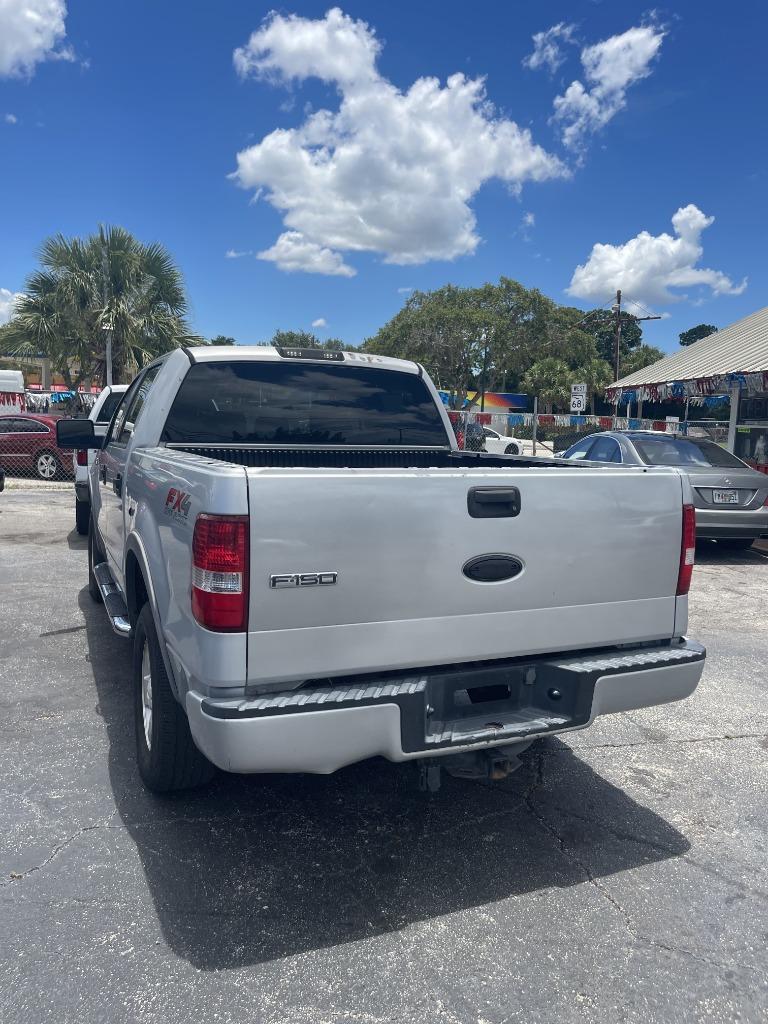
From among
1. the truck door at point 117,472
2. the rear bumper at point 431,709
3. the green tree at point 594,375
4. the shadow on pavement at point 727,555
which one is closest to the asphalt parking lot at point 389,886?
the rear bumper at point 431,709

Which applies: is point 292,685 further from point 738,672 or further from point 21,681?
point 738,672

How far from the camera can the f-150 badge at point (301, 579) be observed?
251 cm

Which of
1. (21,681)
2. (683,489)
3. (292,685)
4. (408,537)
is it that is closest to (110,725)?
(21,681)

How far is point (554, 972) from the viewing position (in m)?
2.46

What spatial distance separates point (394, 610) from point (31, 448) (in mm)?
15835

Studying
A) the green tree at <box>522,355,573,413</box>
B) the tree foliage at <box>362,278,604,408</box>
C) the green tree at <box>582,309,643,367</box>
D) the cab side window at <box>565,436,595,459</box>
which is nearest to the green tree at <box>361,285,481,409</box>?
the tree foliage at <box>362,278,604,408</box>

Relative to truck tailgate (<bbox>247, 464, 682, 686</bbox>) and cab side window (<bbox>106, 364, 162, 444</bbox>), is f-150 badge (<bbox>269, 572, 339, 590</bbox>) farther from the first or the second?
cab side window (<bbox>106, 364, 162, 444</bbox>)

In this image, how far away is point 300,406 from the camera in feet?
15.0

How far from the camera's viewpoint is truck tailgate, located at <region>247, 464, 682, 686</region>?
2529 mm

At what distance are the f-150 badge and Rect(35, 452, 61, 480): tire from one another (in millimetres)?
15620

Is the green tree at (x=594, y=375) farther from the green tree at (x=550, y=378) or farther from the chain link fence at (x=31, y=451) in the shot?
the chain link fence at (x=31, y=451)

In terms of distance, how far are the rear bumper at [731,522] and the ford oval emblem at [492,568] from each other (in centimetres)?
729

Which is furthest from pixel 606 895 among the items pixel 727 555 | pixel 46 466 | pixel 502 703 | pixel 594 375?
pixel 594 375

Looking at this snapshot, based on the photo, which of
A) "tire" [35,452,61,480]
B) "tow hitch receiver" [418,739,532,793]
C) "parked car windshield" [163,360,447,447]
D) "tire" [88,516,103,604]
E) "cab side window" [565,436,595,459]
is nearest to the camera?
"tow hitch receiver" [418,739,532,793]
